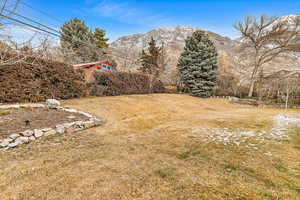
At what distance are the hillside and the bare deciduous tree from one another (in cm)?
87

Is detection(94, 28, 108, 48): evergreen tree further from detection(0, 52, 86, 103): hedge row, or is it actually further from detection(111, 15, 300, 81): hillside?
detection(0, 52, 86, 103): hedge row

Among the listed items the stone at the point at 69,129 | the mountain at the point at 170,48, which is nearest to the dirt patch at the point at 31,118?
the stone at the point at 69,129

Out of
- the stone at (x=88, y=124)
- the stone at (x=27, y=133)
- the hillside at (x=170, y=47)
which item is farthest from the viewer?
the hillside at (x=170, y=47)

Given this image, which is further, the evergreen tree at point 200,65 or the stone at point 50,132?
the evergreen tree at point 200,65

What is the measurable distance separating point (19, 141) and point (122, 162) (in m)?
2.53

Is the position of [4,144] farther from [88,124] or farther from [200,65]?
[200,65]

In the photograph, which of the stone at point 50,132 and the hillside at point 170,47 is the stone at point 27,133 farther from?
the hillside at point 170,47

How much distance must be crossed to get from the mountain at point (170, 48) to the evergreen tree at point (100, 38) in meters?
2.44

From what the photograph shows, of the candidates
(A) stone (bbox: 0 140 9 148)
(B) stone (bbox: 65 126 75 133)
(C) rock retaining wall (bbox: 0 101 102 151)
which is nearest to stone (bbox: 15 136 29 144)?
(C) rock retaining wall (bbox: 0 101 102 151)

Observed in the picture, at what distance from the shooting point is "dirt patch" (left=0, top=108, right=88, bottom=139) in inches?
122

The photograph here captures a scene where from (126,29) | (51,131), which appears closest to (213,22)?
(126,29)

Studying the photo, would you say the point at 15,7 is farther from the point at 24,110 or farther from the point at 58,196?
the point at 58,196

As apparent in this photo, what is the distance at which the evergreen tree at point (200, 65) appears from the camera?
1366cm

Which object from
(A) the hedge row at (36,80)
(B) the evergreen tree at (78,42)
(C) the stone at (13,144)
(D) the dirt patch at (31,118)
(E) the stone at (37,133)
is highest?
(B) the evergreen tree at (78,42)
